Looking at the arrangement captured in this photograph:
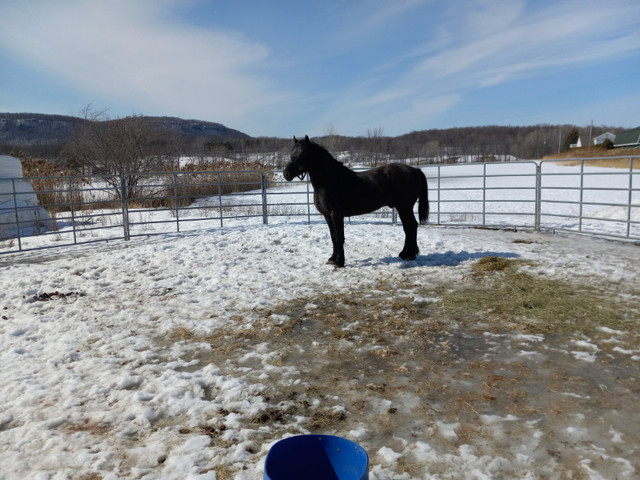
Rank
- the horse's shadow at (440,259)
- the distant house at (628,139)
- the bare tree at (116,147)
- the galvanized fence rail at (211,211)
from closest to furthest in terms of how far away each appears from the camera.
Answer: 1. the horse's shadow at (440,259)
2. the galvanized fence rail at (211,211)
3. the bare tree at (116,147)
4. the distant house at (628,139)

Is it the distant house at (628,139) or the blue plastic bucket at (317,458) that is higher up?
the distant house at (628,139)

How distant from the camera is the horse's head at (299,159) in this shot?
5.98m

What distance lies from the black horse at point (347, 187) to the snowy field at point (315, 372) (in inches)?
27.7

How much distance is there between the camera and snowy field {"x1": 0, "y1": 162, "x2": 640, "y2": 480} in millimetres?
2164

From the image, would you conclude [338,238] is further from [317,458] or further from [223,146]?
[223,146]

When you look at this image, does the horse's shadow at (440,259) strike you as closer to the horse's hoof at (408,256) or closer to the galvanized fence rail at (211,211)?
the horse's hoof at (408,256)

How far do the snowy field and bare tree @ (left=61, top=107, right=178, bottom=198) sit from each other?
12.3 metres

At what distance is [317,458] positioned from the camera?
1.81 metres

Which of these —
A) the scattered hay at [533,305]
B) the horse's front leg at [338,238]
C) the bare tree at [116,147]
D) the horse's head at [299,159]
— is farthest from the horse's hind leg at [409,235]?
the bare tree at [116,147]

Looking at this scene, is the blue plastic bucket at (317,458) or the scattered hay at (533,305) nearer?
the blue plastic bucket at (317,458)

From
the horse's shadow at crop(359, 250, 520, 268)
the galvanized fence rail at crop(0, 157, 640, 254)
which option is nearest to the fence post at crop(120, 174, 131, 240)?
the galvanized fence rail at crop(0, 157, 640, 254)

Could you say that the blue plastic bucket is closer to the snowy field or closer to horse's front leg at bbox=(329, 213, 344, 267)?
the snowy field

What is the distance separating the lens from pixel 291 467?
177cm

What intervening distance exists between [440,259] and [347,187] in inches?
71.1
